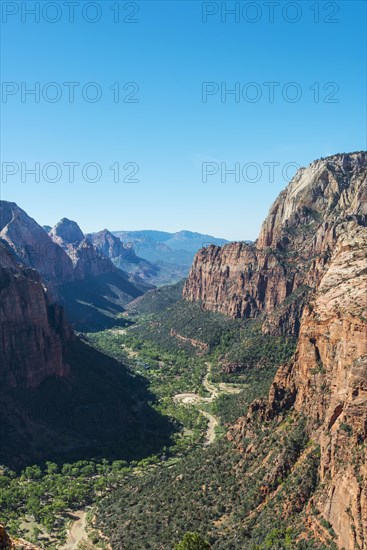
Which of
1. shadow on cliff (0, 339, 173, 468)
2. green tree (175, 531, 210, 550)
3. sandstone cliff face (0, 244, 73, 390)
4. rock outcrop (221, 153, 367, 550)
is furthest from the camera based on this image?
sandstone cliff face (0, 244, 73, 390)

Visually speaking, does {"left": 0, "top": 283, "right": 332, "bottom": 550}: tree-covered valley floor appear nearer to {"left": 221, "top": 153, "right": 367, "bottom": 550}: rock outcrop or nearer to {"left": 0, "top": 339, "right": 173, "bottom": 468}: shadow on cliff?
{"left": 221, "top": 153, "right": 367, "bottom": 550}: rock outcrop

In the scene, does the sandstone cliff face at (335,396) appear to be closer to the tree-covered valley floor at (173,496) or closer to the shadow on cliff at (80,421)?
the tree-covered valley floor at (173,496)

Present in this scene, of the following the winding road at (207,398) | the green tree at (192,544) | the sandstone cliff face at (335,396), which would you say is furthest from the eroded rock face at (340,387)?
the winding road at (207,398)

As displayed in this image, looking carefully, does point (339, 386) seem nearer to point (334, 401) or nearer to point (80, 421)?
point (334, 401)

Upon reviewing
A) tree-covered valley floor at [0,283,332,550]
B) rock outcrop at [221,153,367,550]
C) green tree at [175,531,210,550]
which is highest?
rock outcrop at [221,153,367,550]

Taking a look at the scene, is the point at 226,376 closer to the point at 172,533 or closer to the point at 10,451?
the point at 10,451

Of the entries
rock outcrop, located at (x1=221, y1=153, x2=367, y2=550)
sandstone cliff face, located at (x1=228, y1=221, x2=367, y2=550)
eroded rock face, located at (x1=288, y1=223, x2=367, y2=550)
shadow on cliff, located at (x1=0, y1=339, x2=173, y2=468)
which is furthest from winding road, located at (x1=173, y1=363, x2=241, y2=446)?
eroded rock face, located at (x1=288, y1=223, x2=367, y2=550)
